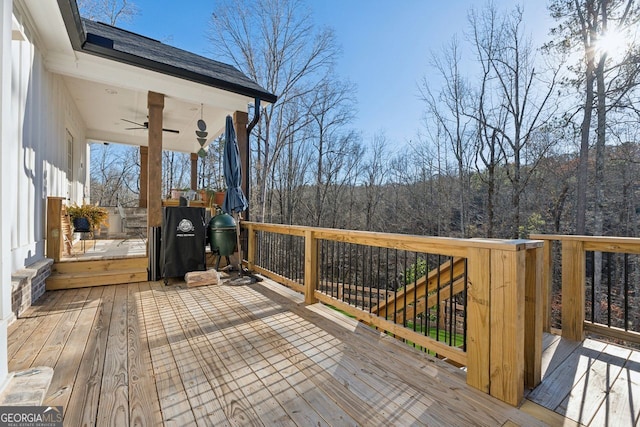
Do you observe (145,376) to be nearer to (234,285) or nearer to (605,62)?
(234,285)

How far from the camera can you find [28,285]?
10.2ft

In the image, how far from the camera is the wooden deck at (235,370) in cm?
153

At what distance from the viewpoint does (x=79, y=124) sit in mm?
6574

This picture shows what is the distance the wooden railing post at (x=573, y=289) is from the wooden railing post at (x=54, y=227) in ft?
18.7

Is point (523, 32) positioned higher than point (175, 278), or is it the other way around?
point (523, 32)

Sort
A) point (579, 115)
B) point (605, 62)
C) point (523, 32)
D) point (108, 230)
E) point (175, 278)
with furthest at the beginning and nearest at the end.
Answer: point (523, 32) → point (579, 115) → point (605, 62) → point (108, 230) → point (175, 278)

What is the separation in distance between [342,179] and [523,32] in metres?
10.8

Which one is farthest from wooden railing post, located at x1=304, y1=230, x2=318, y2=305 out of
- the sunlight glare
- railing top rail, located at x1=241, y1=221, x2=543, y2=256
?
the sunlight glare

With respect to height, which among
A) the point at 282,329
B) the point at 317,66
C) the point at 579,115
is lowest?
the point at 282,329

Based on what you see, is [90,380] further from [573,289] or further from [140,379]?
[573,289]

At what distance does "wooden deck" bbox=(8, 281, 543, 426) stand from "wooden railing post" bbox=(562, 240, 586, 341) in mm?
1432

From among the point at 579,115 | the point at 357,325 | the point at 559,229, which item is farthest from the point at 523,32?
the point at 357,325

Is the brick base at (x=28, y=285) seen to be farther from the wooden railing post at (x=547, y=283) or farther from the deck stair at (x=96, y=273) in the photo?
the wooden railing post at (x=547, y=283)

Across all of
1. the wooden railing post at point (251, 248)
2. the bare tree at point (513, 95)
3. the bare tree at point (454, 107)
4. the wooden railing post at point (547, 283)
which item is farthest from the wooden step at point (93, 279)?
the bare tree at point (454, 107)
